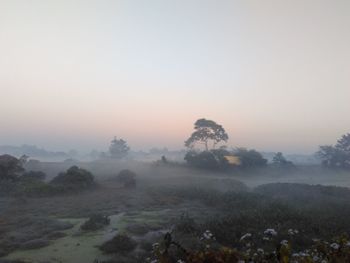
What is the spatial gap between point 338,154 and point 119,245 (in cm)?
6848

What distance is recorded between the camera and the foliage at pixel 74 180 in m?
34.7

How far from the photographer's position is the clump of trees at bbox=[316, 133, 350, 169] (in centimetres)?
7144

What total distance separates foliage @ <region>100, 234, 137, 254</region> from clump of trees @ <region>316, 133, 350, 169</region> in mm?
67120

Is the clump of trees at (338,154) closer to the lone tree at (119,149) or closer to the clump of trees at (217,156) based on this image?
the clump of trees at (217,156)

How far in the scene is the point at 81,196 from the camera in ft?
105

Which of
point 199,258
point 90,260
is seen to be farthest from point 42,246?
point 199,258

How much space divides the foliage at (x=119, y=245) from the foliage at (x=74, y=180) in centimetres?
2033

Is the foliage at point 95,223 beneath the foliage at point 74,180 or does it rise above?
beneath

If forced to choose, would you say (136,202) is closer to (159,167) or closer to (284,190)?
(284,190)

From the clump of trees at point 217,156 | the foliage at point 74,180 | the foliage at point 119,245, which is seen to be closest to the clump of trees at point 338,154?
the clump of trees at point 217,156

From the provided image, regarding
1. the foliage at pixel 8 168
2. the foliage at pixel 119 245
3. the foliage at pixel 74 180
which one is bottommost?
the foliage at pixel 119 245

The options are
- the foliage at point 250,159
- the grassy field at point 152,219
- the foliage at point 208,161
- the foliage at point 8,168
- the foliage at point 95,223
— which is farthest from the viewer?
the foliage at point 250,159

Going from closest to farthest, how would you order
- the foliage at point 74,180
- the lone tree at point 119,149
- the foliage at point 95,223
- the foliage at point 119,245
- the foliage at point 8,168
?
the foliage at point 119,245 < the foliage at point 95,223 < the foliage at point 74,180 < the foliage at point 8,168 < the lone tree at point 119,149

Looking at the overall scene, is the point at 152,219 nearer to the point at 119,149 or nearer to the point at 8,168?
the point at 8,168
